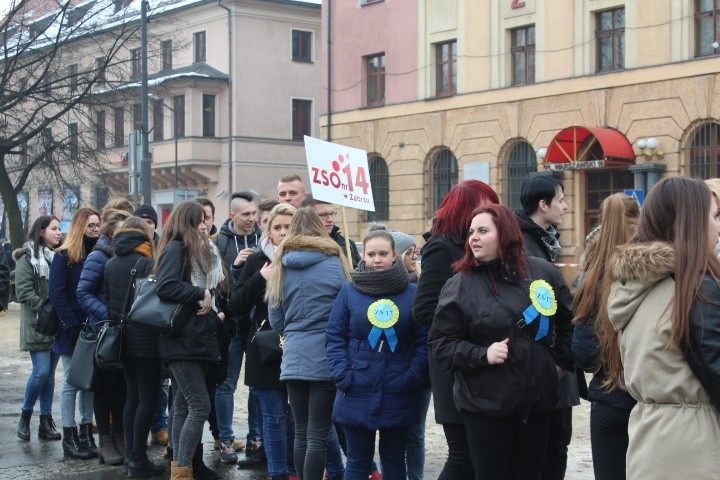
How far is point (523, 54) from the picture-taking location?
3222 centimetres

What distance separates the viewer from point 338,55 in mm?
38281

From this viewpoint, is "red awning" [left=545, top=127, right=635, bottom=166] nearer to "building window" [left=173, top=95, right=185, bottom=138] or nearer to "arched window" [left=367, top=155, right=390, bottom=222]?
"arched window" [left=367, top=155, right=390, bottom=222]

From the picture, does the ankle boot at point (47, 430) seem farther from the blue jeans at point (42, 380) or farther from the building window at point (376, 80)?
the building window at point (376, 80)

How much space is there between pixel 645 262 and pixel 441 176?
101 feet

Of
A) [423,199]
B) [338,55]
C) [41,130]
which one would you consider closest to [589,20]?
[423,199]

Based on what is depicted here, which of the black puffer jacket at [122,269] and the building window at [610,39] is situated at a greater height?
the building window at [610,39]

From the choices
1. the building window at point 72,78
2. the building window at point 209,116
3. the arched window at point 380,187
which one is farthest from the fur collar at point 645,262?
the building window at point 209,116

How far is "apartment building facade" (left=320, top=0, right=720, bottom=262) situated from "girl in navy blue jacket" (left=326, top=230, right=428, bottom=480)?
71.8 feet

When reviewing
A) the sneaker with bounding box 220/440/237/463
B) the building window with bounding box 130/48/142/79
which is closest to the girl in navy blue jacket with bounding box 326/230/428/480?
the sneaker with bounding box 220/440/237/463

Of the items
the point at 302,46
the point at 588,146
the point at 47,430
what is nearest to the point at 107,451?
the point at 47,430

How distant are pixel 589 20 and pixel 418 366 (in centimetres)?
2512

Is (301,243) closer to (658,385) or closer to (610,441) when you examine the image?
(610,441)

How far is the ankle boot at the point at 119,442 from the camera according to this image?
9000 mm

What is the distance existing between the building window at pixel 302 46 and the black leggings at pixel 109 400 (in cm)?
4403
